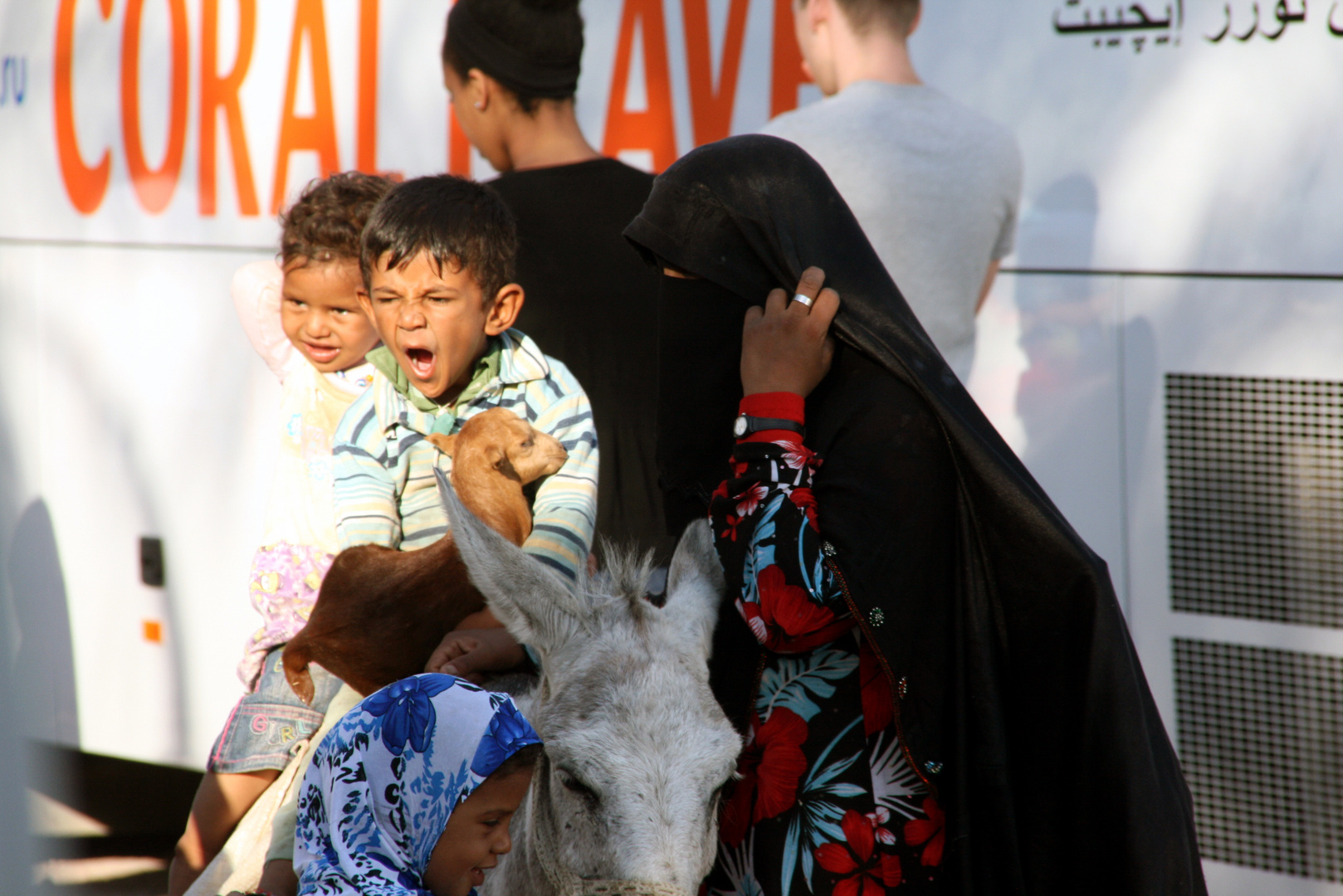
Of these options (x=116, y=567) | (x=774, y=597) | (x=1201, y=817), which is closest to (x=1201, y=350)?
(x=1201, y=817)

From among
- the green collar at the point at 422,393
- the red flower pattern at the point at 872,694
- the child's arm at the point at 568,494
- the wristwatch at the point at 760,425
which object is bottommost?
the red flower pattern at the point at 872,694

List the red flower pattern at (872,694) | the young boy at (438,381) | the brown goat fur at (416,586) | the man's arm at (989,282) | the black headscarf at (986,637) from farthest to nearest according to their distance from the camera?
the man's arm at (989,282) < the young boy at (438,381) < the brown goat fur at (416,586) < the red flower pattern at (872,694) < the black headscarf at (986,637)

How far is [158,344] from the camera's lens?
460 cm

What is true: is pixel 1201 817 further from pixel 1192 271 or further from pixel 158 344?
pixel 158 344

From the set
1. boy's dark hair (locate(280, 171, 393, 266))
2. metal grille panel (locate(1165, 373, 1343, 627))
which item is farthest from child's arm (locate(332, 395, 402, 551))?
metal grille panel (locate(1165, 373, 1343, 627))

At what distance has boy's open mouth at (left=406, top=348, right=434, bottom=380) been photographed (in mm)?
2057

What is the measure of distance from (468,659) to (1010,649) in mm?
870

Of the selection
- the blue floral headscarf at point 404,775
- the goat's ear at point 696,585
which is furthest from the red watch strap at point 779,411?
the blue floral headscarf at point 404,775

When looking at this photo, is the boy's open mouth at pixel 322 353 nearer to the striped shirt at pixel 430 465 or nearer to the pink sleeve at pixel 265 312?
the striped shirt at pixel 430 465

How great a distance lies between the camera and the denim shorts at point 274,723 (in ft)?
7.55

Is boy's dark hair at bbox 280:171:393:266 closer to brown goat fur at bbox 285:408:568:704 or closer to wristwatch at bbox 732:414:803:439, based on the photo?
brown goat fur at bbox 285:408:568:704

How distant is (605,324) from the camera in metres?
2.90

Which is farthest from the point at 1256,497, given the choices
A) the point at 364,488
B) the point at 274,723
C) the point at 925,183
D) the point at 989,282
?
the point at 274,723

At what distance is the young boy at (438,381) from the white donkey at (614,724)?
0.78 feet
